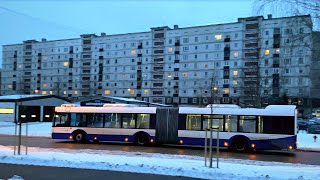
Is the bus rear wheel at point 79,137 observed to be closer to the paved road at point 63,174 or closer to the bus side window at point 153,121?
the bus side window at point 153,121

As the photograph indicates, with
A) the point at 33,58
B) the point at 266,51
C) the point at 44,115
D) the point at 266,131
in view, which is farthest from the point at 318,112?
the point at 33,58

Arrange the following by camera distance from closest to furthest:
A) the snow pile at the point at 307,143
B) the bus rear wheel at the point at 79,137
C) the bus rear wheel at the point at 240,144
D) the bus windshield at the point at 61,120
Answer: the bus rear wheel at the point at 240,144
the snow pile at the point at 307,143
the bus rear wheel at the point at 79,137
the bus windshield at the point at 61,120

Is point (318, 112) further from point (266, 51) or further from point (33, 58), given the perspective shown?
point (33, 58)

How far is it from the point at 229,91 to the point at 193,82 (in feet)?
36.0

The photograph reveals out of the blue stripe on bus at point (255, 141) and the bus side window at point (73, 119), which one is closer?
the blue stripe on bus at point (255, 141)

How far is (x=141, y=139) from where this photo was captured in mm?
27594

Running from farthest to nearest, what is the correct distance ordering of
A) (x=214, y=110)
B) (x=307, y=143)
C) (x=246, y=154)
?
(x=307, y=143), (x=214, y=110), (x=246, y=154)

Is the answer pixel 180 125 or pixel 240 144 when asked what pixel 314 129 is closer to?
pixel 240 144

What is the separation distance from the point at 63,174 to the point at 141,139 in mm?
15277

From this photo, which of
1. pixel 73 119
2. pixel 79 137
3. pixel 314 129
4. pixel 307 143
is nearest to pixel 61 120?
pixel 73 119

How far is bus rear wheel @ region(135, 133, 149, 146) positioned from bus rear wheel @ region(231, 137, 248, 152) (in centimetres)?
589

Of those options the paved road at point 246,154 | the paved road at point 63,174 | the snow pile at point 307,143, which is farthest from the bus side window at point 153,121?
the paved road at point 63,174

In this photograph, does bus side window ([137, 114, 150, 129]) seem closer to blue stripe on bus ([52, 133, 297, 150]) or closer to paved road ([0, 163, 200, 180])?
blue stripe on bus ([52, 133, 297, 150])

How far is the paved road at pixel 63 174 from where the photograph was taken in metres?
11.8
